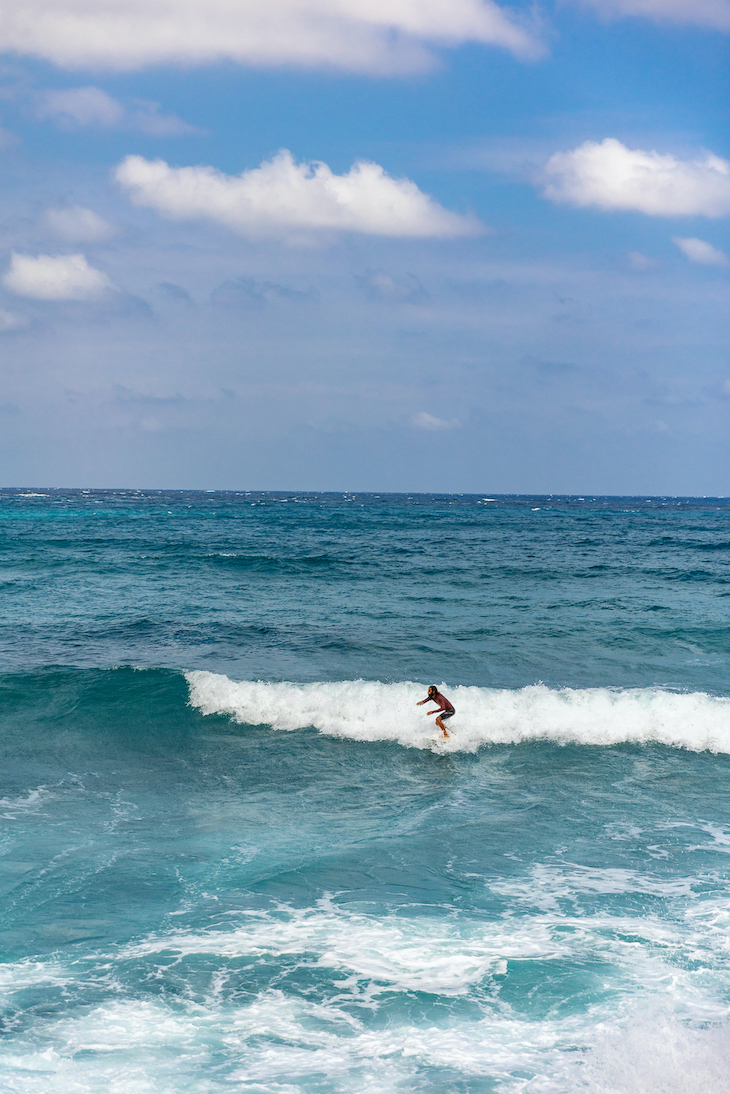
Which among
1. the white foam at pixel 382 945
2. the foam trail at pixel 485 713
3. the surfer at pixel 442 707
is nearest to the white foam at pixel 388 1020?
the white foam at pixel 382 945

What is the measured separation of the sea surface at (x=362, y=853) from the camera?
678cm

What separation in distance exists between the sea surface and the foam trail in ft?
0.21

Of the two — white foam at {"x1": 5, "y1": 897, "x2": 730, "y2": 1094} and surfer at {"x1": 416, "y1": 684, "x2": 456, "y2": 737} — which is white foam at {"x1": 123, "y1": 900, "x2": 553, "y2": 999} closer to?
white foam at {"x1": 5, "y1": 897, "x2": 730, "y2": 1094}

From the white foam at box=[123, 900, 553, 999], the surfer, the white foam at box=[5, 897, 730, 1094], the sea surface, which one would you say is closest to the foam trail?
the sea surface

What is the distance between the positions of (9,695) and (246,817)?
27.7ft

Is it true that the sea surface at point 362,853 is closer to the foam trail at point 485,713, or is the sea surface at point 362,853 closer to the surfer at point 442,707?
the foam trail at point 485,713

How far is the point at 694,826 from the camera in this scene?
11.6 metres

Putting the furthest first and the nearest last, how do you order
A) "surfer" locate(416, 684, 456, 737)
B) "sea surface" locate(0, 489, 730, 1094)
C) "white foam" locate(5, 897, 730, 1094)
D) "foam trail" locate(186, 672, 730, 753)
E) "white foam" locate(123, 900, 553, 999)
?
"foam trail" locate(186, 672, 730, 753), "surfer" locate(416, 684, 456, 737), "white foam" locate(123, 900, 553, 999), "sea surface" locate(0, 489, 730, 1094), "white foam" locate(5, 897, 730, 1094)

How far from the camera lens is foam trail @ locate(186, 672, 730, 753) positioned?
1577 cm

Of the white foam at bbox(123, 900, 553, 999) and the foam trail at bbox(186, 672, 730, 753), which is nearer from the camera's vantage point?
the white foam at bbox(123, 900, 553, 999)

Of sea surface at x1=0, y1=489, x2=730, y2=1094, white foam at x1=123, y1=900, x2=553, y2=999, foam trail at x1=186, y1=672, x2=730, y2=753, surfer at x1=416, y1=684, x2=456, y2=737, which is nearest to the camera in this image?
sea surface at x1=0, y1=489, x2=730, y2=1094

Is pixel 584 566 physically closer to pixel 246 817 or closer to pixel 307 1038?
pixel 246 817

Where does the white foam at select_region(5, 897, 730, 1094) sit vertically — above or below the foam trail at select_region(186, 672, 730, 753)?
below

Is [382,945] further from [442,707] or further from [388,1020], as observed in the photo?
[442,707]
